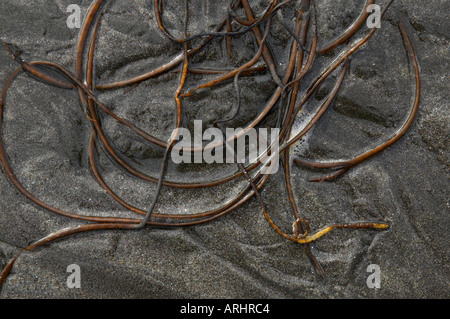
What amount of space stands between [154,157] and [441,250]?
61.3 inches

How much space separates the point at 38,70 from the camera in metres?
1.90

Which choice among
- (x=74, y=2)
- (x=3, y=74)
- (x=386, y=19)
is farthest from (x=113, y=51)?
(x=386, y=19)

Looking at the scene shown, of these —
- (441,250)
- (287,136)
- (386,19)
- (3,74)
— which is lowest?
(441,250)

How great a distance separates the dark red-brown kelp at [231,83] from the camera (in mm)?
1865

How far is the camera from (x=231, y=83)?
1926 millimetres

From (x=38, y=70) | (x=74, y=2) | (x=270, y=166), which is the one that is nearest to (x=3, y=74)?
(x=38, y=70)

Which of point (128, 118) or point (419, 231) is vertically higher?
point (128, 118)

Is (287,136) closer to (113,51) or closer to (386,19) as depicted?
(386,19)

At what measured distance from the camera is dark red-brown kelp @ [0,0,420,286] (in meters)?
1.87

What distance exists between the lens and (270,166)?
190cm
